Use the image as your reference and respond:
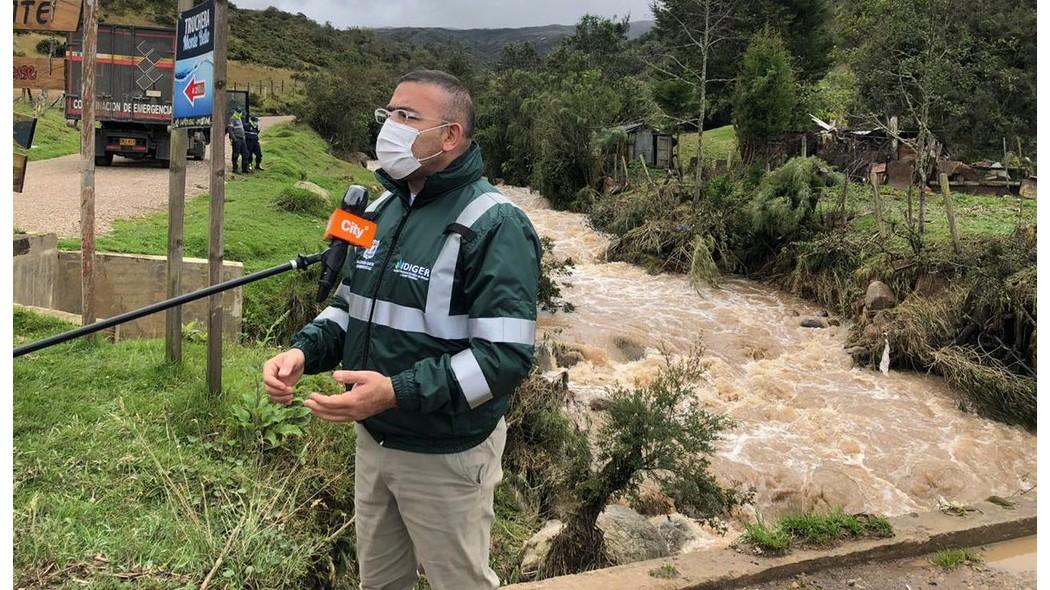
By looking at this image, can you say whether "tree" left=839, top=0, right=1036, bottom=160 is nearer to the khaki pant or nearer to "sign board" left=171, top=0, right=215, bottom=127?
"sign board" left=171, top=0, right=215, bottom=127

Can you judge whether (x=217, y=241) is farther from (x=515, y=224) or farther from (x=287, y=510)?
(x=515, y=224)

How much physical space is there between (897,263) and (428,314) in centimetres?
1114

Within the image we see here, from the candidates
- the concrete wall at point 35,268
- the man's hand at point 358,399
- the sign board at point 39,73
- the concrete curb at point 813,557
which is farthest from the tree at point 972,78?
the man's hand at point 358,399

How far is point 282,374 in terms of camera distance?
2.29 meters

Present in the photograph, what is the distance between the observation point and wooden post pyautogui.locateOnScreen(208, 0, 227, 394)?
13.0ft

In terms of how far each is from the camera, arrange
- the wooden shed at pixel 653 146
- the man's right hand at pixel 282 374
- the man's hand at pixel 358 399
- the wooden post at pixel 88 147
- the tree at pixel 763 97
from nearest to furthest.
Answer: the man's hand at pixel 358 399, the man's right hand at pixel 282 374, the wooden post at pixel 88 147, the tree at pixel 763 97, the wooden shed at pixel 653 146

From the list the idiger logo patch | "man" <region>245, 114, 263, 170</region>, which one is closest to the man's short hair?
the idiger logo patch

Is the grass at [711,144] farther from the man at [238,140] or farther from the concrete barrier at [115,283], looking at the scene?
the concrete barrier at [115,283]

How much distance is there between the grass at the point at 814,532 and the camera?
392 centimetres

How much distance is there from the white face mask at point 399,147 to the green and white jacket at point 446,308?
0.24 ft

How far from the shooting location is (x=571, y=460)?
5.52 m

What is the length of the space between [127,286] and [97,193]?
606cm

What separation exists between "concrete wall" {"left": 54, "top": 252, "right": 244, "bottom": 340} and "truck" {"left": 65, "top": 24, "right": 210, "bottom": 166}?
18.9 ft

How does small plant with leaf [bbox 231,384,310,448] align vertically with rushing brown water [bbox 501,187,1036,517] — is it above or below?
above
